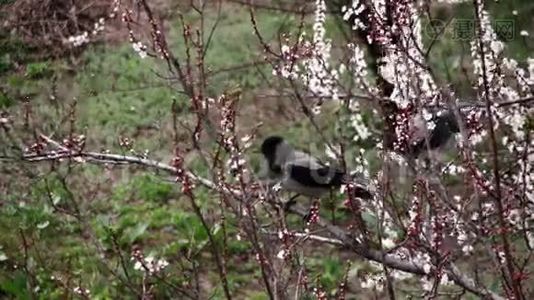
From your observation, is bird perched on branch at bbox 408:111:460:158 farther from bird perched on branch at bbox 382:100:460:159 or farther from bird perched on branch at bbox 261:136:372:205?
bird perched on branch at bbox 261:136:372:205

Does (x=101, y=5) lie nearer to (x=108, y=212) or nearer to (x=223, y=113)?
(x=108, y=212)

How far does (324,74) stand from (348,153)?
3053 mm

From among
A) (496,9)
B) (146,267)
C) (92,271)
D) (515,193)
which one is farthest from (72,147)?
(496,9)

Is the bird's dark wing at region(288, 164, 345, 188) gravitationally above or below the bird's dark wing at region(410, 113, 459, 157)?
below

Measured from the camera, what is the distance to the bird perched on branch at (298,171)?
18.8 ft

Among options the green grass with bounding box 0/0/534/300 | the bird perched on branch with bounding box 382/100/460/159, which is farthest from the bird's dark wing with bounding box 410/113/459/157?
the green grass with bounding box 0/0/534/300

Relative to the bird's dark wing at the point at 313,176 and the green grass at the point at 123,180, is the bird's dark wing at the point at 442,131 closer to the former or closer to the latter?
the green grass at the point at 123,180

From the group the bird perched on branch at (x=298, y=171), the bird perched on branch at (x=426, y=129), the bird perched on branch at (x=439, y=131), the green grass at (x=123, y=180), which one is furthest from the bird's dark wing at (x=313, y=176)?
the bird perched on branch at (x=439, y=131)

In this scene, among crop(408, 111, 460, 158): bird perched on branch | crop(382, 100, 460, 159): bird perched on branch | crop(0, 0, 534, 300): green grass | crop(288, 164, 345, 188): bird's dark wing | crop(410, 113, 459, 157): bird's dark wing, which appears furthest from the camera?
crop(0, 0, 534, 300): green grass

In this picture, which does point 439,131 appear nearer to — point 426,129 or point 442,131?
point 442,131

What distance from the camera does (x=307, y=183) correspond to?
18.9ft

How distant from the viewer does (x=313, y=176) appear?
18.9 ft

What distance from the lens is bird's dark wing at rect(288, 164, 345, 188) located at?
565cm

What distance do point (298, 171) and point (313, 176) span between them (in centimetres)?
11
